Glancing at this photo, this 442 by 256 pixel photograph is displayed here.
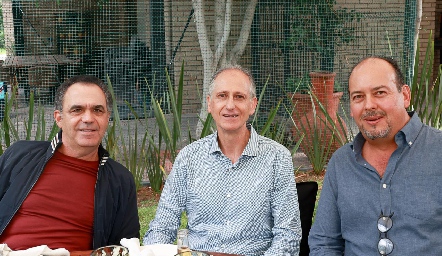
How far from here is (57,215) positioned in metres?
2.50

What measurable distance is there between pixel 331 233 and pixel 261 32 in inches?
177

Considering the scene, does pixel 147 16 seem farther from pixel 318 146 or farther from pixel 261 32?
pixel 318 146

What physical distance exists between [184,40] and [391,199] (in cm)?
483

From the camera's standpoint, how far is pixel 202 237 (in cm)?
256

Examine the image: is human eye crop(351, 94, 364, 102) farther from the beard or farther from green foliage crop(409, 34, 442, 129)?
green foliage crop(409, 34, 442, 129)

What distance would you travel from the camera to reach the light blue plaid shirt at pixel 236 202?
2486 mm

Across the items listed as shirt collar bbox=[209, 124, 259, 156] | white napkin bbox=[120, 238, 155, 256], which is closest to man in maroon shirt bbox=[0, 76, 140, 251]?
shirt collar bbox=[209, 124, 259, 156]

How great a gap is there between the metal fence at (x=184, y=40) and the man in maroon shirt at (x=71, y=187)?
11.9 feet

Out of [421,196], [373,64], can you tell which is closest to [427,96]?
[373,64]

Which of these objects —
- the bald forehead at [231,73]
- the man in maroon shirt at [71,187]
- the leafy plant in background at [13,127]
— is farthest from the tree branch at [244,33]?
the man in maroon shirt at [71,187]

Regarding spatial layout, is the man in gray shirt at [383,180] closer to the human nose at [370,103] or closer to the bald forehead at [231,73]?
the human nose at [370,103]

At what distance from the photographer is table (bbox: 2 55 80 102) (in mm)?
6086

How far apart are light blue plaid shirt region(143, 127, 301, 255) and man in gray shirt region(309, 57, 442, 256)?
189 mm

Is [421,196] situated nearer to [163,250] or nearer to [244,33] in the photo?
[163,250]
